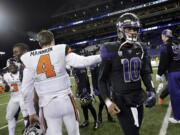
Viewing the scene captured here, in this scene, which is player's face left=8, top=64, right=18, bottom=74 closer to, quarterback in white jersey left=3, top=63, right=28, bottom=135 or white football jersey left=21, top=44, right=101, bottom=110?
quarterback in white jersey left=3, top=63, right=28, bottom=135

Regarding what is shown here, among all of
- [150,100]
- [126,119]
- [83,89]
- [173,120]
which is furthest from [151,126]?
[126,119]

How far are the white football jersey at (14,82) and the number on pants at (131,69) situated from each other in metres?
3.68

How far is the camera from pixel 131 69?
3373 millimetres

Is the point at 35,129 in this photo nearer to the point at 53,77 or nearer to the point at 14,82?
the point at 53,77

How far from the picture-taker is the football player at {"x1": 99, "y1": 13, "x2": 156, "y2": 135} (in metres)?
3.31

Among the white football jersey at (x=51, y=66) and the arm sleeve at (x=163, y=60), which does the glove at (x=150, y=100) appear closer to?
the white football jersey at (x=51, y=66)

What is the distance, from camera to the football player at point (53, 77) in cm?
369

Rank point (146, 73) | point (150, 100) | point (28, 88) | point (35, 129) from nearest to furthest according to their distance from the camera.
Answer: point (150, 100) < point (146, 73) < point (28, 88) < point (35, 129)

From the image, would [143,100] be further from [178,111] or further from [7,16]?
[7,16]

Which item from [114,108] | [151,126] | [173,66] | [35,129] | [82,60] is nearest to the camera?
[114,108]

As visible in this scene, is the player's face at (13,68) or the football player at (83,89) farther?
the football player at (83,89)

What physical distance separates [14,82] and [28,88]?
2.72 meters

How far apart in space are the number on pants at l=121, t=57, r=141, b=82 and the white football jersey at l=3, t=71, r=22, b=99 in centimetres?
368

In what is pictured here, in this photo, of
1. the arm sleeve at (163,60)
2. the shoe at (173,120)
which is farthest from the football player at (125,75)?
the shoe at (173,120)
